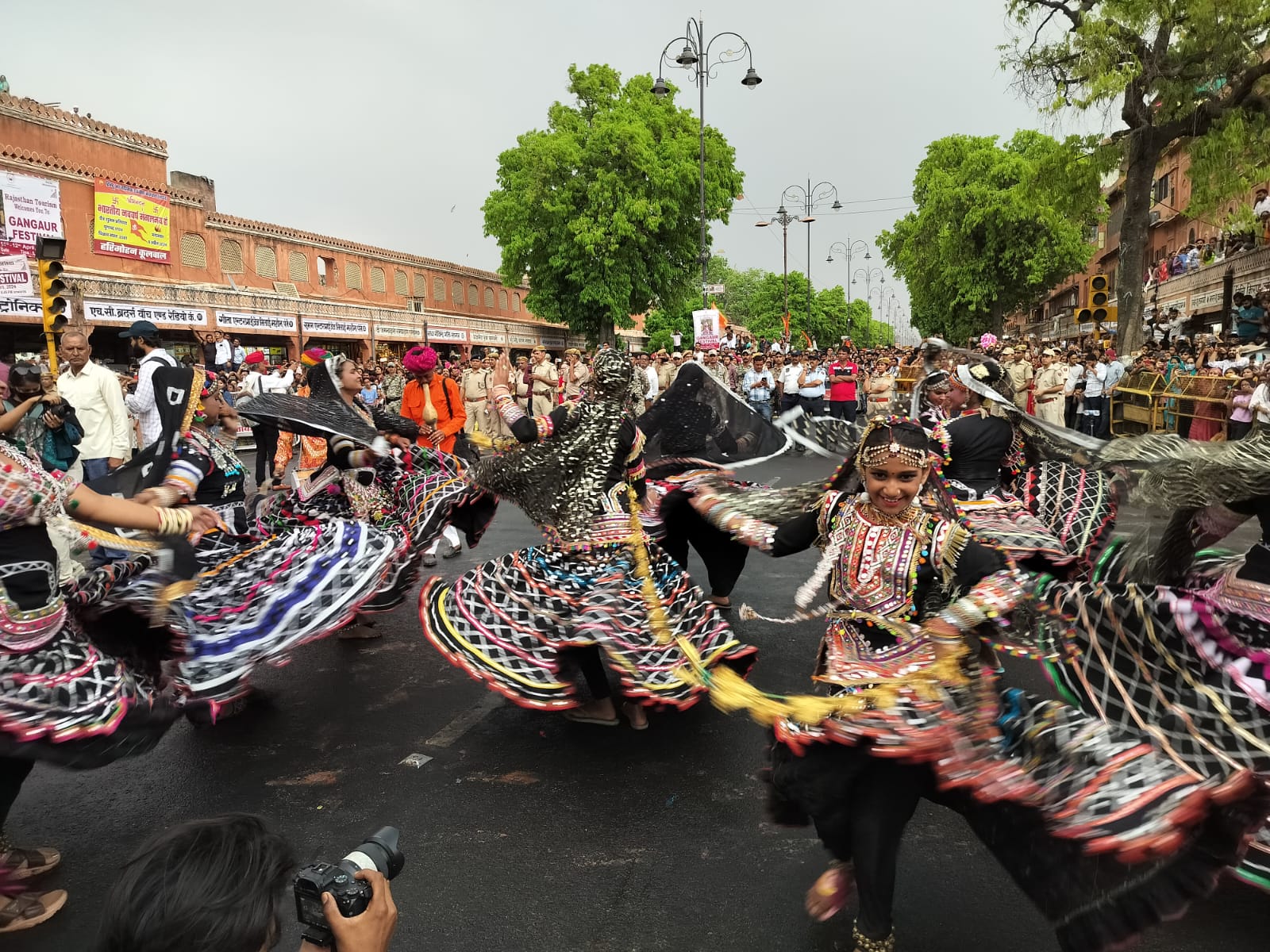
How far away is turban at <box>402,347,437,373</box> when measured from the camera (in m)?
6.38

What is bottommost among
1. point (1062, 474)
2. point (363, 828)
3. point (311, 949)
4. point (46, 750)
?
point (363, 828)

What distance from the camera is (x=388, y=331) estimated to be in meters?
35.1

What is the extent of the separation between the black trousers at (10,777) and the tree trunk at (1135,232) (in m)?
20.5

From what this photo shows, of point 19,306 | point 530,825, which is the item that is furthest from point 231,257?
point 530,825

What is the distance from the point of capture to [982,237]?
130 ft

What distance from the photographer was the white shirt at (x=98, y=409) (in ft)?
23.4

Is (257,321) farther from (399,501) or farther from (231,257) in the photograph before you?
(399,501)

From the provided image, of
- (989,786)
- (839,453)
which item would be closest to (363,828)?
(989,786)

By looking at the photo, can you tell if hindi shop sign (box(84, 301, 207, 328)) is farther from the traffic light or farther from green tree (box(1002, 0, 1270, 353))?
green tree (box(1002, 0, 1270, 353))

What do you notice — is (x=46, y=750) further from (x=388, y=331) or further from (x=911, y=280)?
(x=911, y=280)

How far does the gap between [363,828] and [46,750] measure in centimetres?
121

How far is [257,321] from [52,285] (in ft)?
69.4

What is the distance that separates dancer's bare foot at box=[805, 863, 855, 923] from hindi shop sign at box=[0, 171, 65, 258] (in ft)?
89.1

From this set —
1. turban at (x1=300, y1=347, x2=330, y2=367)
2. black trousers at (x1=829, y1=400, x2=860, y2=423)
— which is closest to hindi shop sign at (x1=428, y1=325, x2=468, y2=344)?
black trousers at (x1=829, y1=400, x2=860, y2=423)
